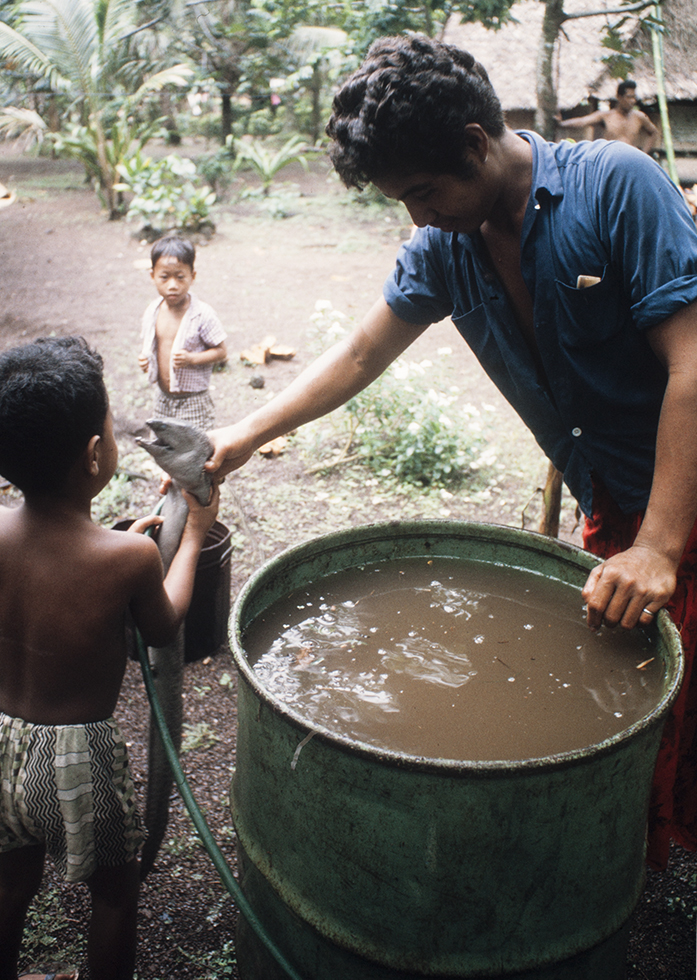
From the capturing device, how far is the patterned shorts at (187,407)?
3.97 meters

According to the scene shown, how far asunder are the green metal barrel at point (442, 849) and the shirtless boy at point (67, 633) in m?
0.28

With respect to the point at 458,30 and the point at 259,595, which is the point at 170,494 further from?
the point at 458,30

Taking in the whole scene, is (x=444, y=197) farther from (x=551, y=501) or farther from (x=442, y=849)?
(x=551, y=501)

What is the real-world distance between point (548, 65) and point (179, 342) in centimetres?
591

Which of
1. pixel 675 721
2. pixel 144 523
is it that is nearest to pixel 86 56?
pixel 144 523

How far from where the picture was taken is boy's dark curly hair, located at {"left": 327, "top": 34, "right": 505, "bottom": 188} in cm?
159

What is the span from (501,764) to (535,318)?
1078 mm

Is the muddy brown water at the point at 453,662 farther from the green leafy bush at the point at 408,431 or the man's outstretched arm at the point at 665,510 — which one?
the green leafy bush at the point at 408,431

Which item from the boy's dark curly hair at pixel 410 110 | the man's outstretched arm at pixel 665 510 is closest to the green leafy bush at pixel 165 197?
the boy's dark curly hair at pixel 410 110

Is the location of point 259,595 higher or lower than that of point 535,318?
lower

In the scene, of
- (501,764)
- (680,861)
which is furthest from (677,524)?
(680,861)

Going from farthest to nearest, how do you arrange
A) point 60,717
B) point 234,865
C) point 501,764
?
point 234,865, point 60,717, point 501,764

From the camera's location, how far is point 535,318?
6.06 feet

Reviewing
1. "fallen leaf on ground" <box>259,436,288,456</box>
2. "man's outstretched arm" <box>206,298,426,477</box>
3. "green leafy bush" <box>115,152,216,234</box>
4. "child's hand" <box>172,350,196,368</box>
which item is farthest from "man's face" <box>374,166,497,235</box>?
"green leafy bush" <box>115,152,216,234</box>
